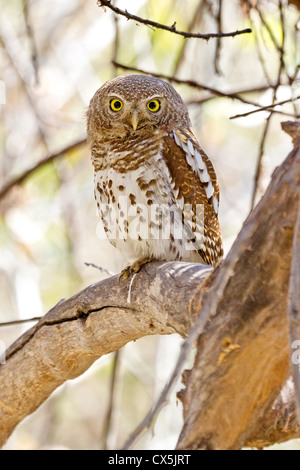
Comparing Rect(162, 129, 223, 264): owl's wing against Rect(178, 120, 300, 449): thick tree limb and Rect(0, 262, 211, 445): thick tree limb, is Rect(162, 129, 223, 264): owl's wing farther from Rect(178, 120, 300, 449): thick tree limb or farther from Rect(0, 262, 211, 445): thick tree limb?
Rect(178, 120, 300, 449): thick tree limb

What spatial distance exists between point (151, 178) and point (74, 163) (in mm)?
4029

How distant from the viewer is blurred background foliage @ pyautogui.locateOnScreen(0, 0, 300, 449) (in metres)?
5.82

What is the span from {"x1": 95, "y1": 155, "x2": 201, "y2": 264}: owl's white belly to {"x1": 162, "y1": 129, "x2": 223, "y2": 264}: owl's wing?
0.04m

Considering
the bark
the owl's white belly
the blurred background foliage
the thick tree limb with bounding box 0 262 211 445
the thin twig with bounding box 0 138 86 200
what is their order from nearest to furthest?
Answer: the bark, the thick tree limb with bounding box 0 262 211 445, the owl's white belly, the thin twig with bounding box 0 138 86 200, the blurred background foliage

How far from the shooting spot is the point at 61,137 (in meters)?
6.94

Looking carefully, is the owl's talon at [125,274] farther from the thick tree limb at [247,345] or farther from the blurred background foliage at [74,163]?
the blurred background foliage at [74,163]

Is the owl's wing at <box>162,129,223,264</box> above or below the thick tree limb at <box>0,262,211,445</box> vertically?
above

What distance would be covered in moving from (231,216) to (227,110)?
1359mm

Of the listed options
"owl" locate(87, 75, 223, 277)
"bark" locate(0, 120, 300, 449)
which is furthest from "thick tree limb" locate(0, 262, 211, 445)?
"bark" locate(0, 120, 300, 449)

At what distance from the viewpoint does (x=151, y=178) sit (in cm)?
326

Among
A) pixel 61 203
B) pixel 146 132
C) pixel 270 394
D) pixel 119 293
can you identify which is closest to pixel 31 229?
pixel 61 203

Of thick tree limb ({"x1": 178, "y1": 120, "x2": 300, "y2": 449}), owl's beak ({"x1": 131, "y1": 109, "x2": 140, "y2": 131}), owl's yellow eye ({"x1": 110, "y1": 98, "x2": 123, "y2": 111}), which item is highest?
owl's yellow eye ({"x1": 110, "y1": 98, "x2": 123, "y2": 111})

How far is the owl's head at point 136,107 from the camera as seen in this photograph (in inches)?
140

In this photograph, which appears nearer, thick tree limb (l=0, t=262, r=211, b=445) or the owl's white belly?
thick tree limb (l=0, t=262, r=211, b=445)
